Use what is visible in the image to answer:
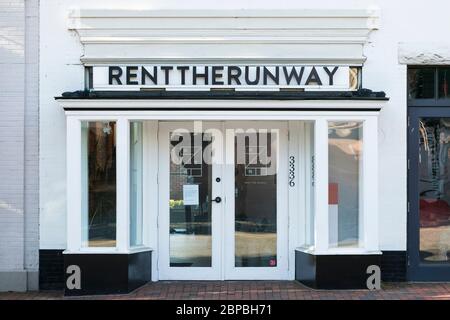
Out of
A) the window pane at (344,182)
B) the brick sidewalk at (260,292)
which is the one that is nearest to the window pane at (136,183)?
the brick sidewalk at (260,292)

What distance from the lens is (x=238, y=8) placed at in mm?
10219

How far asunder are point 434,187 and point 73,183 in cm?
496

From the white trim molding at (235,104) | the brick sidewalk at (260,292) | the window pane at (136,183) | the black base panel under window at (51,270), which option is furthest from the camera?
the window pane at (136,183)

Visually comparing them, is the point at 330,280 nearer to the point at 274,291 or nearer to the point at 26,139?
the point at 274,291

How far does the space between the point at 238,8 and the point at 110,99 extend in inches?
86.4

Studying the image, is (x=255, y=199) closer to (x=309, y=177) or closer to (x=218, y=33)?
(x=309, y=177)

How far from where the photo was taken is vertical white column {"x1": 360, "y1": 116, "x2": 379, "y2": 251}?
9.78 metres

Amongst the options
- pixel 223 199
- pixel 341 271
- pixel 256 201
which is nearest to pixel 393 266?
pixel 341 271

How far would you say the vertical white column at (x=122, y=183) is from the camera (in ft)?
32.0

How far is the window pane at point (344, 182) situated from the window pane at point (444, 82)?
4.51 ft

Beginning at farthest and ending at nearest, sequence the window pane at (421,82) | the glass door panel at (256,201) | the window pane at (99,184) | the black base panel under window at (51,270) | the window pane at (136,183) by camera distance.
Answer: the glass door panel at (256,201)
the window pane at (421,82)
the window pane at (136,183)
the black base panel under window at (51,270)
the window pane at (99,184)

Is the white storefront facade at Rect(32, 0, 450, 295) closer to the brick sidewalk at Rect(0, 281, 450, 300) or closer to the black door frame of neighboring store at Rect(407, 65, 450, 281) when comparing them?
the black door frame of neighboring store at Rect(407, 65, 450, 281)

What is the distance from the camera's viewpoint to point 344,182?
10.1 m

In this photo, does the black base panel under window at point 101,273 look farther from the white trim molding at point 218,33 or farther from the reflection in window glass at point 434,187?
the reflection in window glass at point 434,187
